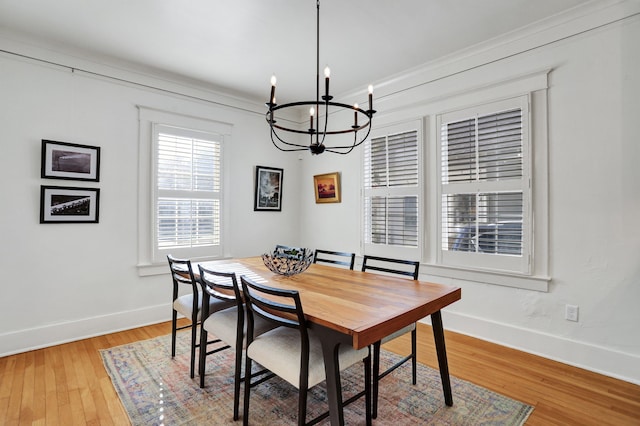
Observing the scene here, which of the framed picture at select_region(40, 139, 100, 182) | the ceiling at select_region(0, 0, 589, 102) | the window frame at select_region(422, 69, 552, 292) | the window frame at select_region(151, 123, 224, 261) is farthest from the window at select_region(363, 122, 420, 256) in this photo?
the framed picture at select_region(40, 139, 100, 182)

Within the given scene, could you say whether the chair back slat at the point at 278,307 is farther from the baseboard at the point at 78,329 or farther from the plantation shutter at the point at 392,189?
the baseboard at the point at 78,329

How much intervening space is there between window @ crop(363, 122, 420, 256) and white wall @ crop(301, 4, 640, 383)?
91 centimetres

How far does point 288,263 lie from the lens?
243 centimetres

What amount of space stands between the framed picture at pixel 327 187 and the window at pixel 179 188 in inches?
52.1

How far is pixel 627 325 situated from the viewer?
2357mm

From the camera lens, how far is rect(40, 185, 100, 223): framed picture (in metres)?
2.96

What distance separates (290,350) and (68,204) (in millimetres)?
2732

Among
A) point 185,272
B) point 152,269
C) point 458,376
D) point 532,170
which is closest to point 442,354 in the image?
point 458,376

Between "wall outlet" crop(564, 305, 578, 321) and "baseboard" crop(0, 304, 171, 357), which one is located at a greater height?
"wall outlet" crop(564, 305, 578, 321)

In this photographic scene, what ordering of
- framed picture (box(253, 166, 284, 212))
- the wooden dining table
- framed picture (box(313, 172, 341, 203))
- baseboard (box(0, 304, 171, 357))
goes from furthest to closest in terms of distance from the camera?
framed picture (box(253, 166, 284, 212)), framed picture (box(313, 172, 341, 203)), baseboard (box(0, 304, 171, 357)), the wooden dining table

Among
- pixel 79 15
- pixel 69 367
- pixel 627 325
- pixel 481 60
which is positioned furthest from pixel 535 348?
pixel 79 15

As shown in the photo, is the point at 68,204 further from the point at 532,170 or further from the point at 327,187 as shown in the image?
the point at 532,170

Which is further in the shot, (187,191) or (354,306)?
(187,191)

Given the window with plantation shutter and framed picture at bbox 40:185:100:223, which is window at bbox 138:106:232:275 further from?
framed picture at bbox 40:185:100:223
